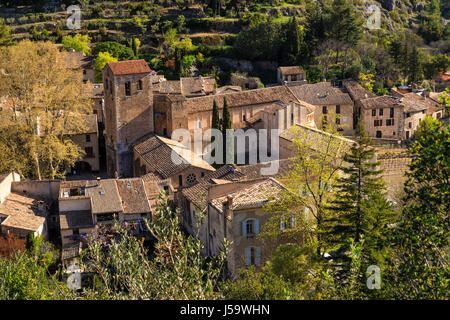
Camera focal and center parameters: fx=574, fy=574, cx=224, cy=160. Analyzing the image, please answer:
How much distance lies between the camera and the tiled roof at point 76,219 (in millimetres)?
30891

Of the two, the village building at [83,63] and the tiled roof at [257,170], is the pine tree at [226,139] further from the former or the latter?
the village building at [83,63]

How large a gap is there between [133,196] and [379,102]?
27519mm

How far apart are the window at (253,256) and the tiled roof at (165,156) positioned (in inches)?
426

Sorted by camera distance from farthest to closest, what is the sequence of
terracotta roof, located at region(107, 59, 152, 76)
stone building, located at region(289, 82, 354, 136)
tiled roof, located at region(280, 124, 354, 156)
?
stone building, located at region(289, 82, 354, 136) < terracotta roof, located at region(107, 59, 152, 76) < tiled roof, located at region(280, 124, 354, 156)

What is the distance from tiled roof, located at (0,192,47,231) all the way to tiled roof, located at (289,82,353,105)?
1022 inches

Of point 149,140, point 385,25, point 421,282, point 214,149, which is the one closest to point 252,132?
point 214,149

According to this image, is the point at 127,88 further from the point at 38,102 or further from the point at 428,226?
the point at 428,226

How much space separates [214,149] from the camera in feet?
139

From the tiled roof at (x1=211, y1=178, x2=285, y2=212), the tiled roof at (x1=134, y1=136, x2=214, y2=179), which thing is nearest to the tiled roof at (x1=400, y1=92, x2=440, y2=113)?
the tiled roof at (x1=134, y1=136, x2=214, y2=179)

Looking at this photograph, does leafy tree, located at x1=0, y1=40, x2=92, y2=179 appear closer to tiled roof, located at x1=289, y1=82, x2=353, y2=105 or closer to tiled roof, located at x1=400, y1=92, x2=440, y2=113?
tiled roof, located at x1=289, y1=82, x2=353, y2=105

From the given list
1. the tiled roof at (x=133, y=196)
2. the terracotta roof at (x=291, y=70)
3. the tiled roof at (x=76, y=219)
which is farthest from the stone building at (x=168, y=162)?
the terracotta roof at (x=291, y=70)

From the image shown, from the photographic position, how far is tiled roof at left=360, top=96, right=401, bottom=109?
167 feet
